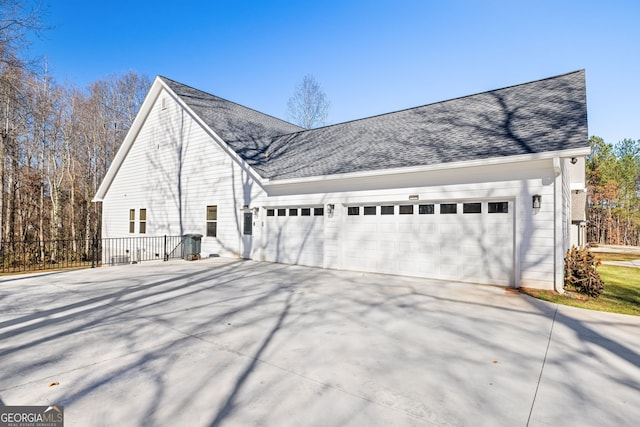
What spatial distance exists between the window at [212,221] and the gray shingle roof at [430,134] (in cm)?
285

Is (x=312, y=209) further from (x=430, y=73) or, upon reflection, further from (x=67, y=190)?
(x=67, y=190)

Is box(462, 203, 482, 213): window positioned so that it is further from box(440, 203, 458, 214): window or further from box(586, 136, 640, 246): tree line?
box(586, 136, 640, 246): tree line

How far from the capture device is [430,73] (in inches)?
587

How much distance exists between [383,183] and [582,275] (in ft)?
17.4

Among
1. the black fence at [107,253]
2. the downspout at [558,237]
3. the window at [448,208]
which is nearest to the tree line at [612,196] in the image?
the downspout at [558,237]

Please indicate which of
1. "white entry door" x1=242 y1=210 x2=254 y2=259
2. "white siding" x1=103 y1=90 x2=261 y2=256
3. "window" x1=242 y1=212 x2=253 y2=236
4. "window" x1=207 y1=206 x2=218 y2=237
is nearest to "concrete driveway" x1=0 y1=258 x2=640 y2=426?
"white entry door" x1=242 y1=210 x2=254 y2=259

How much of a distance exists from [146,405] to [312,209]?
8.71 metres

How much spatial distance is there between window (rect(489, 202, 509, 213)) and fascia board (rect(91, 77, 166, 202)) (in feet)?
49.5

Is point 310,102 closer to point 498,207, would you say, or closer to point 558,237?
point 498,207

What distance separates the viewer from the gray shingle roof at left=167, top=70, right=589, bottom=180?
816 cm

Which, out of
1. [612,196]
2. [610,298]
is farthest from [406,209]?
[612,196]

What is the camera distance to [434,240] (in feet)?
28.5

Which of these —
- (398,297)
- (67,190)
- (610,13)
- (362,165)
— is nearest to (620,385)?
(398,297)

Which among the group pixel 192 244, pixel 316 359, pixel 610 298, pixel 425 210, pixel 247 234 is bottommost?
pixel 610 298
